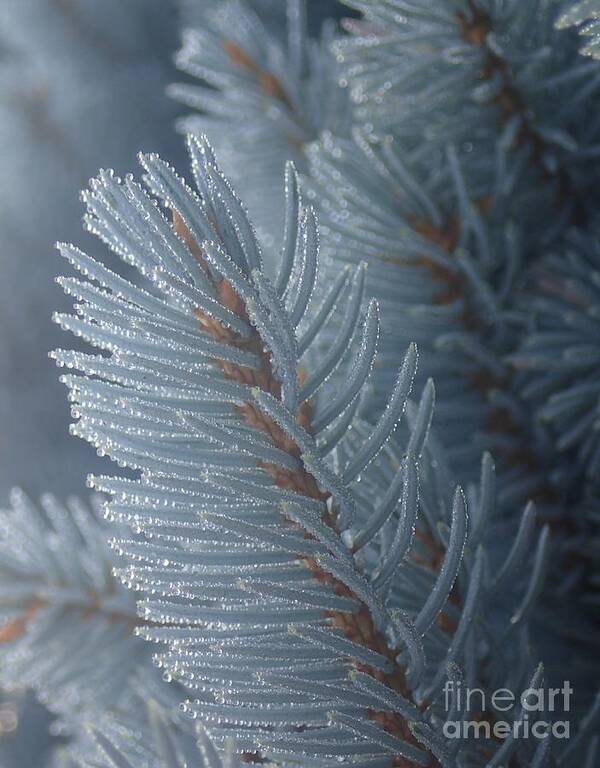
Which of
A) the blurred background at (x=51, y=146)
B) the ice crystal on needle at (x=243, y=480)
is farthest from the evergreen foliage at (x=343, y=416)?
the blurred background at (x=51, y=146)

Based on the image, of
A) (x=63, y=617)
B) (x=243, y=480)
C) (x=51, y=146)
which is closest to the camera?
(x=243, y=480)

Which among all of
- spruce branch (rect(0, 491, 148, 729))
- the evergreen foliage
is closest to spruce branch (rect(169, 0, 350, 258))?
the evergreen foliage

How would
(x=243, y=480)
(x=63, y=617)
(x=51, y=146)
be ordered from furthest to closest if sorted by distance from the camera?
(x=51, y=146) → (x=63, y=617) → (x=243, y=480)

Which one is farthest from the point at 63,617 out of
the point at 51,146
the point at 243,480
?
the point at 51,146

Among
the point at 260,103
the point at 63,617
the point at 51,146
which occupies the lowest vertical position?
the point at 63,617

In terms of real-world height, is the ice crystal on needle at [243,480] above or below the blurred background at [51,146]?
below

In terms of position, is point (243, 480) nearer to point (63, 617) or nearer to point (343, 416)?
point (343, 416)

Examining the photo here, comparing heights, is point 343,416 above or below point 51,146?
below

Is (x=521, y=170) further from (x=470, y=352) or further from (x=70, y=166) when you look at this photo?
(x=70, y=166)

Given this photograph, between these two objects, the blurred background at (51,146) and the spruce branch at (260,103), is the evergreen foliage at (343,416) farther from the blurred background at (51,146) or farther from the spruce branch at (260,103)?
the blurred background at (51,146)
